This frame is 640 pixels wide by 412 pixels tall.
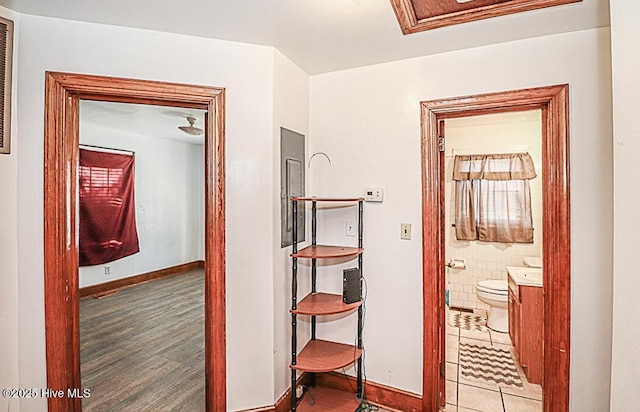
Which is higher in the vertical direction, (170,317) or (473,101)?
(473,101)

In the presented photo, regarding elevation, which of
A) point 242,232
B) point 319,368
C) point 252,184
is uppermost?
point 252,184

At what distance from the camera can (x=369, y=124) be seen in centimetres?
228

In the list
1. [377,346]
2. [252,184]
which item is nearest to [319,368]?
[377,346]

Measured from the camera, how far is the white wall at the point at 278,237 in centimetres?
203

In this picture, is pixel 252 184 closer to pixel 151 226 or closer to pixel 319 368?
pixel 319 368

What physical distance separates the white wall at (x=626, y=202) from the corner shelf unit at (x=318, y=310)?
126 centimetres

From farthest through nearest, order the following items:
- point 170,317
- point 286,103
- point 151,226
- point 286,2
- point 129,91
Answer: point 151,226 → point 170,317 → point 286,103 → point 129,91 → point 286,2

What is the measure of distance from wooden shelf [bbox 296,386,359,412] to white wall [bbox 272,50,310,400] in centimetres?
18

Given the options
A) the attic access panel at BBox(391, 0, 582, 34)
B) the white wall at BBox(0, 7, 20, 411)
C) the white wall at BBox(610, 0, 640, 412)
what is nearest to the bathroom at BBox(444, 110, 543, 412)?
the attic access panel at BBox(391, 0, 582, 34)

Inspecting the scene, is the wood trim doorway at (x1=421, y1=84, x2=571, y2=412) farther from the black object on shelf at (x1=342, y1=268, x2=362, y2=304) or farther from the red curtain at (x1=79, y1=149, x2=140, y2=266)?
the red curtain at (x1=79, y1=149, x2=140, y2=266)

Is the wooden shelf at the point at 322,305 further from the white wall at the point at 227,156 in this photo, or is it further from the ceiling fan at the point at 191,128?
the ceiling fan at the point at 191,128

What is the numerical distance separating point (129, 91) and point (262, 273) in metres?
1.28

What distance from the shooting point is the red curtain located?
4.21 metres

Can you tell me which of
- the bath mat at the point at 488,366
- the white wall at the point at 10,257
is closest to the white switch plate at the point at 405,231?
the bath mat at the point at 488,366
